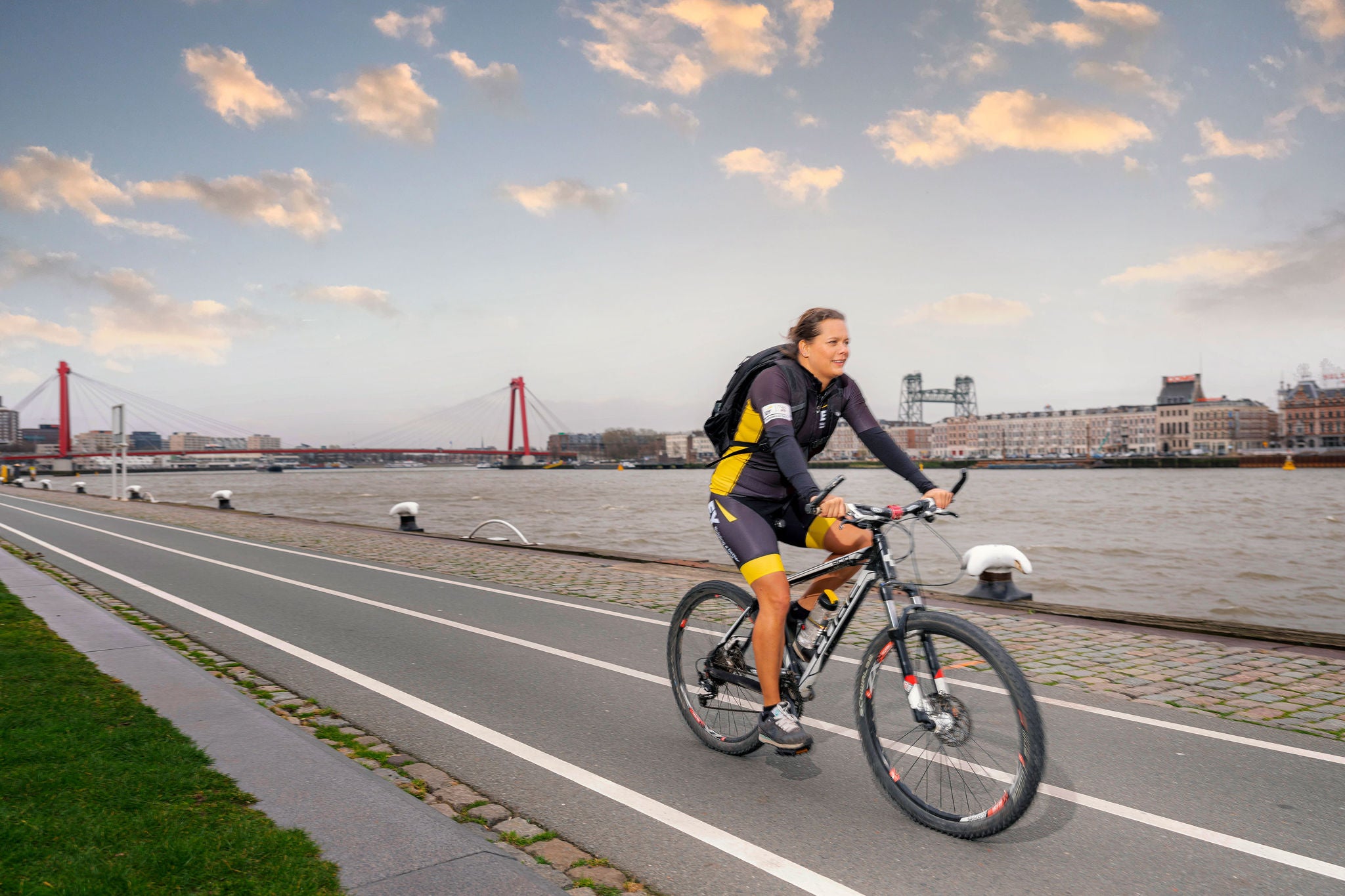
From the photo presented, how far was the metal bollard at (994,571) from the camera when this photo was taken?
9.31 meters

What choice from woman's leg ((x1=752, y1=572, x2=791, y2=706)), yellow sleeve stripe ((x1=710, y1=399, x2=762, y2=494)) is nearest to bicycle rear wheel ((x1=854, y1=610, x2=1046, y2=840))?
woman's leg ((x1=752, y1=572, x2=791, y2=706))

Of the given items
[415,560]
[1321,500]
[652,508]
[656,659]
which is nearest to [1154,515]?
[1321,500]

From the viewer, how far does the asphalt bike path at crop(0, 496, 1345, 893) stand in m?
3.16

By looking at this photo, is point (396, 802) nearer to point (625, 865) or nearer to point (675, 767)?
point (625, 865)

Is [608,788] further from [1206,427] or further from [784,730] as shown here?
[1206,427]

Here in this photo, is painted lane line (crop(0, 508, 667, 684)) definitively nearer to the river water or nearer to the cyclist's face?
the cyclist's face

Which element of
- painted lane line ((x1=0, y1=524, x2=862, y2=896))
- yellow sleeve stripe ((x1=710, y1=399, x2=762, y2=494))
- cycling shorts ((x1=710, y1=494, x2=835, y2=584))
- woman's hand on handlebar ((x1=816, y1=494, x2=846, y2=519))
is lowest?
painted lane line ((x1=0, y1=524, x2=862, y2=896))

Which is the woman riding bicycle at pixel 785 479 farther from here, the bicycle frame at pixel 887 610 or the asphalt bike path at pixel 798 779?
the asphalt bike path at pixel 798 779

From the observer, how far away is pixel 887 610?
11.5ft

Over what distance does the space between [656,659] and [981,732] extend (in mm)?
3619

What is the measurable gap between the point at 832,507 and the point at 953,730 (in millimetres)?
955

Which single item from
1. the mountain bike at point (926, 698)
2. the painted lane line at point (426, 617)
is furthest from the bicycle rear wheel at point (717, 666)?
the painted lane line at point (426, 617)

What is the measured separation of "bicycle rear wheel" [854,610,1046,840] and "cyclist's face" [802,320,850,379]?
115cm

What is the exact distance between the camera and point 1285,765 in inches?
163
